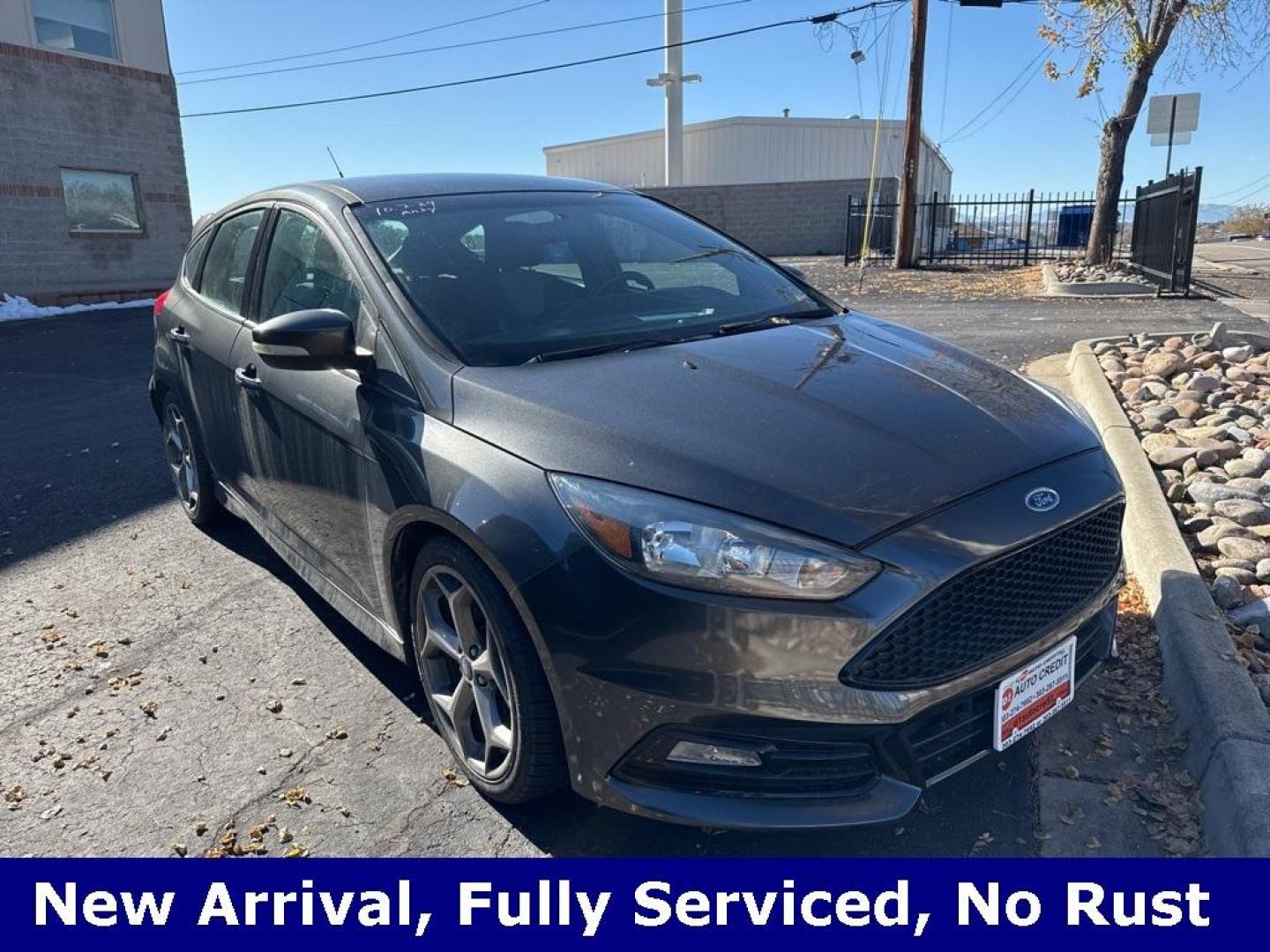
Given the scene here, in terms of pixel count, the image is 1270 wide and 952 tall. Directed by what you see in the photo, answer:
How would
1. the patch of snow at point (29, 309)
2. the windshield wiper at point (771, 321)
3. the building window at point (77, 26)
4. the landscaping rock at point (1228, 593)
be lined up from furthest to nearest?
1. the building window at point (77, 26)
2. the patch of snow at point (29, 309)
3. the landscaping rock at point (1228, 593)
4. the windshield wiper at point (771, 321)

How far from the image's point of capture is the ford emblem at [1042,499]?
86.7 inches

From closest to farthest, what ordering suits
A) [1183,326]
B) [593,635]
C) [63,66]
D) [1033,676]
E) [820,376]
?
[593,635] < [1033,676] < [820,376] < [1183,326] < [63,66]

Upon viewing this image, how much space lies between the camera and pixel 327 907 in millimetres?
2268

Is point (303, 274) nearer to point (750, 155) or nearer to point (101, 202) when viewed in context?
point (101, 202)

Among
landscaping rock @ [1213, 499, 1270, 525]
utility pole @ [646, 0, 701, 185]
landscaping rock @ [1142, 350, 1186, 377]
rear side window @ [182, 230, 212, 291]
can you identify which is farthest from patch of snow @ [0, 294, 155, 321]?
utility pole @ [646, 0, 701, 185]

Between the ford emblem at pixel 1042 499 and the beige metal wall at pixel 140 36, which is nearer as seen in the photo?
the ford emblem at pixel 1042 499

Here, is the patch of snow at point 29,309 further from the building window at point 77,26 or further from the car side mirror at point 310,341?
the car side mirror at point 310,341

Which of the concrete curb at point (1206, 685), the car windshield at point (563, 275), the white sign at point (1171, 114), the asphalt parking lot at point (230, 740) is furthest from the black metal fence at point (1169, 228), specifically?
the asphalt parking lot at point (230, 740)

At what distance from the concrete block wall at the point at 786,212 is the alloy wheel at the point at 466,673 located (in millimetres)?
26190

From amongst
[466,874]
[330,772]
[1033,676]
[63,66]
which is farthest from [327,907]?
[63,66]

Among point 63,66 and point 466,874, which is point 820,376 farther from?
point 63,66

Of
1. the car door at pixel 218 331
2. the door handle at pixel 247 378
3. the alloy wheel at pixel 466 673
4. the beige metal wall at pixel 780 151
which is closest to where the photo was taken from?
the alloy wheel at pixel 466 673

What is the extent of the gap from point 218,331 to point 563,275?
1.61 meters

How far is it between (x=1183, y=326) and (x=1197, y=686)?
8567 mm
